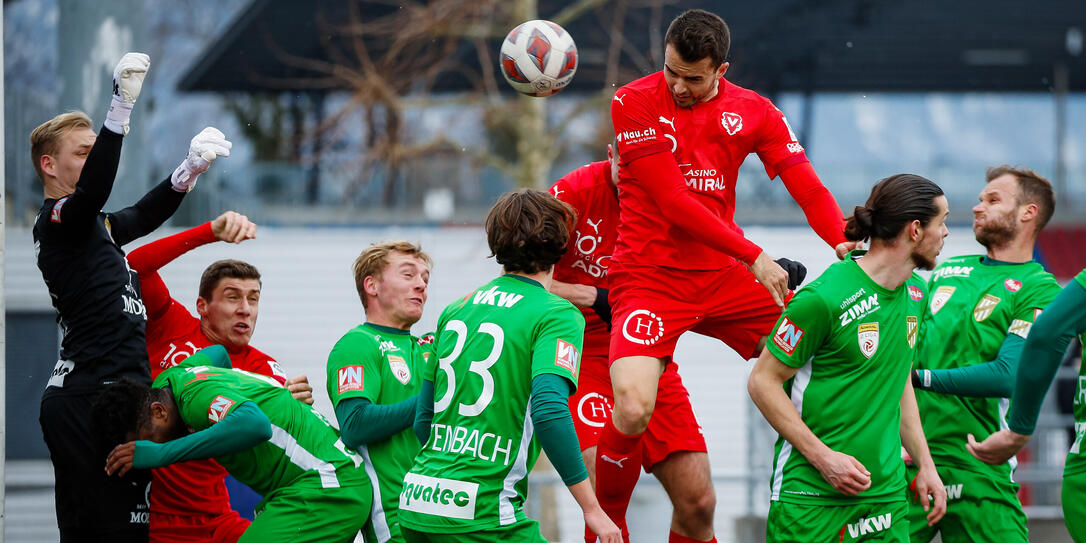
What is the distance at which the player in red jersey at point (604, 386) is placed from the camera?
18.0 feet

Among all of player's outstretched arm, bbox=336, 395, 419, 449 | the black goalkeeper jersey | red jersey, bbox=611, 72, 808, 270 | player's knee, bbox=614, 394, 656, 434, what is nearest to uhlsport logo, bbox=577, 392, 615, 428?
player's knee, bbox=614, 394, 656, 434

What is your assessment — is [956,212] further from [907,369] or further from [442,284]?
[907,369]

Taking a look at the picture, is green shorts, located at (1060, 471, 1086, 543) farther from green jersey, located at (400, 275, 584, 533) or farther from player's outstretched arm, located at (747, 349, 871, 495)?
green jersey, located at (400, 275, 584, 533)

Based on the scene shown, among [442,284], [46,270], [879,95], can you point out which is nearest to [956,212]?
[879,95]

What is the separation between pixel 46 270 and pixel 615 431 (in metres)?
2.69

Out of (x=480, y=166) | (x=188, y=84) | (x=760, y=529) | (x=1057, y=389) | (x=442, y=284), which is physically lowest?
(x=760, y=529)

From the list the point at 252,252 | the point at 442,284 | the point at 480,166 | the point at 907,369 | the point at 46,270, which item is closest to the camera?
the point at 907,369

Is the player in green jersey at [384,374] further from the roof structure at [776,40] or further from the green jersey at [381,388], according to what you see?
the roof structure at [776,40]

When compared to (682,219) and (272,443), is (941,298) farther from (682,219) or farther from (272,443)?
(272,443)

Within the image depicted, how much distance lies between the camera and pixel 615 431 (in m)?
5.17

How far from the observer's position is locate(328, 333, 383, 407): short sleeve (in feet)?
15.4

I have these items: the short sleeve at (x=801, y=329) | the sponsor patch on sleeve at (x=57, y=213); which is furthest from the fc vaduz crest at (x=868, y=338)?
the sponsor patch on sleeve at (x=57, y=213)

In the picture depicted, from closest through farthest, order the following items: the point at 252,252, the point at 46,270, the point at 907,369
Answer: the point at 907,369 → the point at 46,270 → the point at 252,252

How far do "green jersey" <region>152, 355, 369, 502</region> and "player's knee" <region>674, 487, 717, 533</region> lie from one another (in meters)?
1.60
